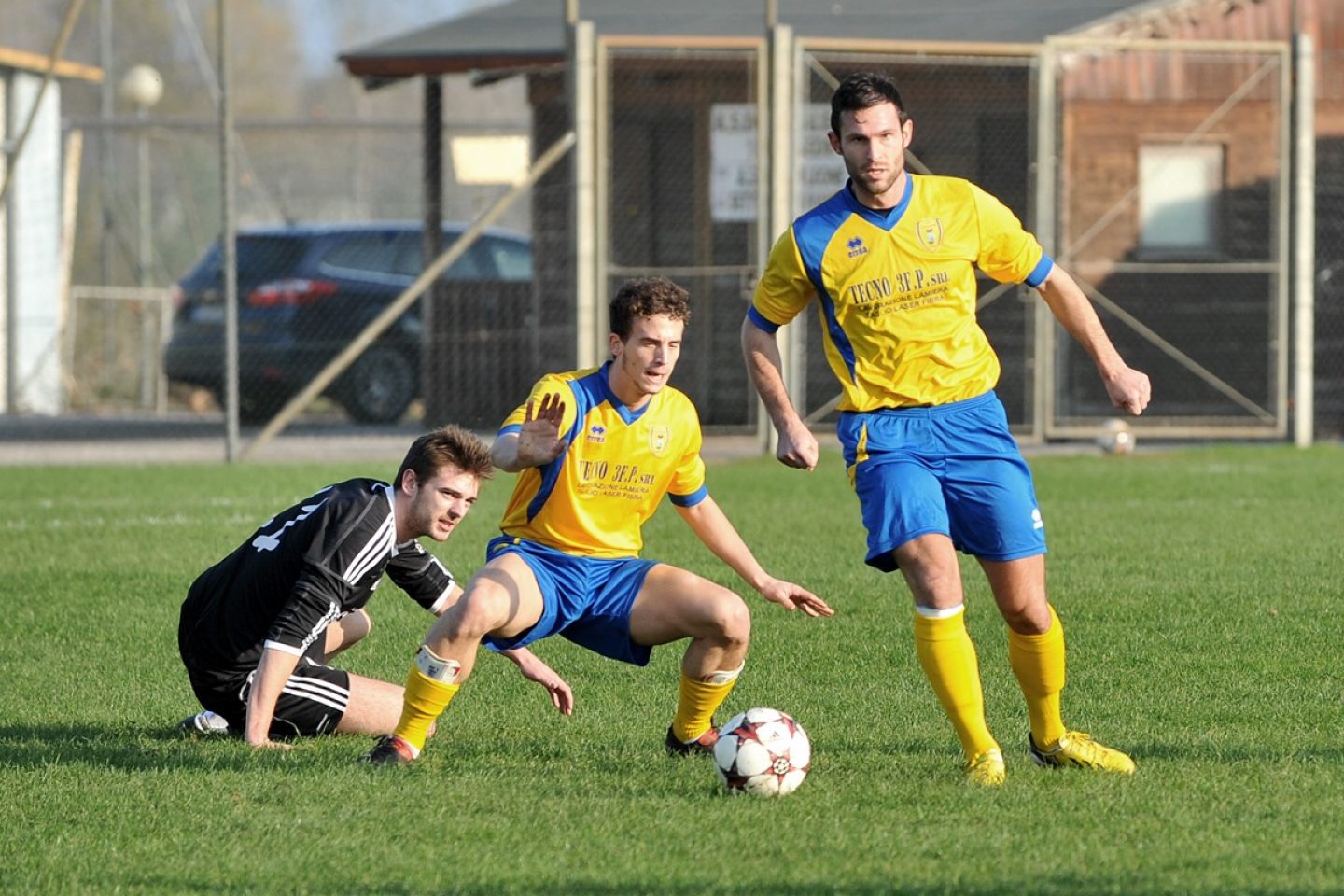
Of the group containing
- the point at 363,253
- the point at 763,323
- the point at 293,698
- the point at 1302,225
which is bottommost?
the point at 293,698

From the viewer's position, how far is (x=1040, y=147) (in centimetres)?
1627

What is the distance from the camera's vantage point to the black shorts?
603 centimetres

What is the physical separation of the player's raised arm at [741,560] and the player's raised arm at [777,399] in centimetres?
38

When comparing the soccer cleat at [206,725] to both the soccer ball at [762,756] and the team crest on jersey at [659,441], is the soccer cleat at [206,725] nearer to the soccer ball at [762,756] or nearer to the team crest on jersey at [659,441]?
the team crest on jersey at [659,441]

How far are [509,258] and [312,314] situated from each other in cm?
221

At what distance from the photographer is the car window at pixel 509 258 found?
20.0 metres

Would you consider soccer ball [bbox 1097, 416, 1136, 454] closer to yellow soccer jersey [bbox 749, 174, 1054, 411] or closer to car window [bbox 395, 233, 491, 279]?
car window [bbox 395, 233, 491, 279]

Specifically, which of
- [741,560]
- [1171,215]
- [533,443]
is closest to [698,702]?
[741,560]

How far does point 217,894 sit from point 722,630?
1.88 meters

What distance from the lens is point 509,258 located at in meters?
20.2

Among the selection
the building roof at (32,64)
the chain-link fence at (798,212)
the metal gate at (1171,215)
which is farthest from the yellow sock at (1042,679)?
the building roof at (32,64)

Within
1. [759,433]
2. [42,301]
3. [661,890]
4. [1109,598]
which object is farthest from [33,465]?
[661,890]

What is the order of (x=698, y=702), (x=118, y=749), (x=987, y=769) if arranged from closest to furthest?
(x=987, y=769) → (x=698, y=702) → (x=118, y=749)

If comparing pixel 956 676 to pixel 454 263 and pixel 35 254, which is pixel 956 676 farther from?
pixel 35 254
